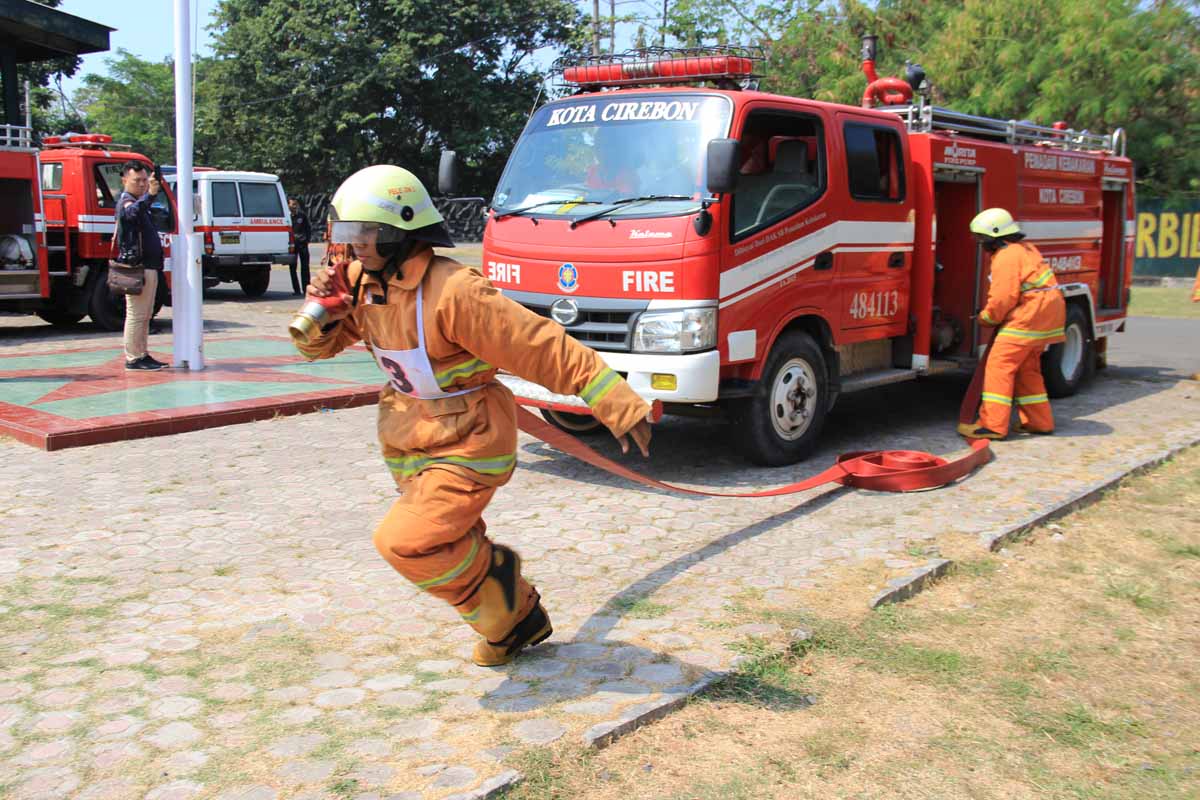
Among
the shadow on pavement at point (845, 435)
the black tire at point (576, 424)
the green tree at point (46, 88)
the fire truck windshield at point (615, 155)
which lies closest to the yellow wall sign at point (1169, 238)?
the shadow on pavement at point (845, 435)

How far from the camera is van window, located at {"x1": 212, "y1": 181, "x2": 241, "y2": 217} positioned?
19281 millimetres

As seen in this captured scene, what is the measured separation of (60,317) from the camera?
15.1 metres

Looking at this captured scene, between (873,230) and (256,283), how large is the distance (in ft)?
49.7

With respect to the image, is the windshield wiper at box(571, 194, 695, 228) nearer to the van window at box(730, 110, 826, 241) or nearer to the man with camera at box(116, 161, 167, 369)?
the van window at box(730, 110, 826, 241)

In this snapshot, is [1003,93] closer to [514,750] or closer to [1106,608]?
[1106,608]

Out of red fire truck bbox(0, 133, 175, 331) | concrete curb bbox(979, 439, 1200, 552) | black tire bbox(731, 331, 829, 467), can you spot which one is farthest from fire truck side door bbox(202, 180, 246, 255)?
concrete curb bbox(979, 439, 1200, 552)

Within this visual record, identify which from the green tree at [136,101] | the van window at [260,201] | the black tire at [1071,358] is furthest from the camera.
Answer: the green tree at [136,101]

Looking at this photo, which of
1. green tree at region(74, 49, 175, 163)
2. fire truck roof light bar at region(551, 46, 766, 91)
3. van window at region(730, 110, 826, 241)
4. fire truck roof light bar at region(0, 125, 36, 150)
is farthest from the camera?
green tree at region(74, 49, 175, 163)

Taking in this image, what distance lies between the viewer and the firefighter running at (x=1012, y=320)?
324 inches

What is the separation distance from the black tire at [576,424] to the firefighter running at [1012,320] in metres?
2.89

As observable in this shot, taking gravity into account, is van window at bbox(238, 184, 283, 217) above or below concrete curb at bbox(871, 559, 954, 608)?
above

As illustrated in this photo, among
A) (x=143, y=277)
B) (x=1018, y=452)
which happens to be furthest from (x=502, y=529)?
(x=143, y=277)

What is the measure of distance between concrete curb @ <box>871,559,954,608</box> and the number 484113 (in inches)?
114

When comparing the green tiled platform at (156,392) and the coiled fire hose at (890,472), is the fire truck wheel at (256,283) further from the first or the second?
the coiled fire hose at (890,472)
